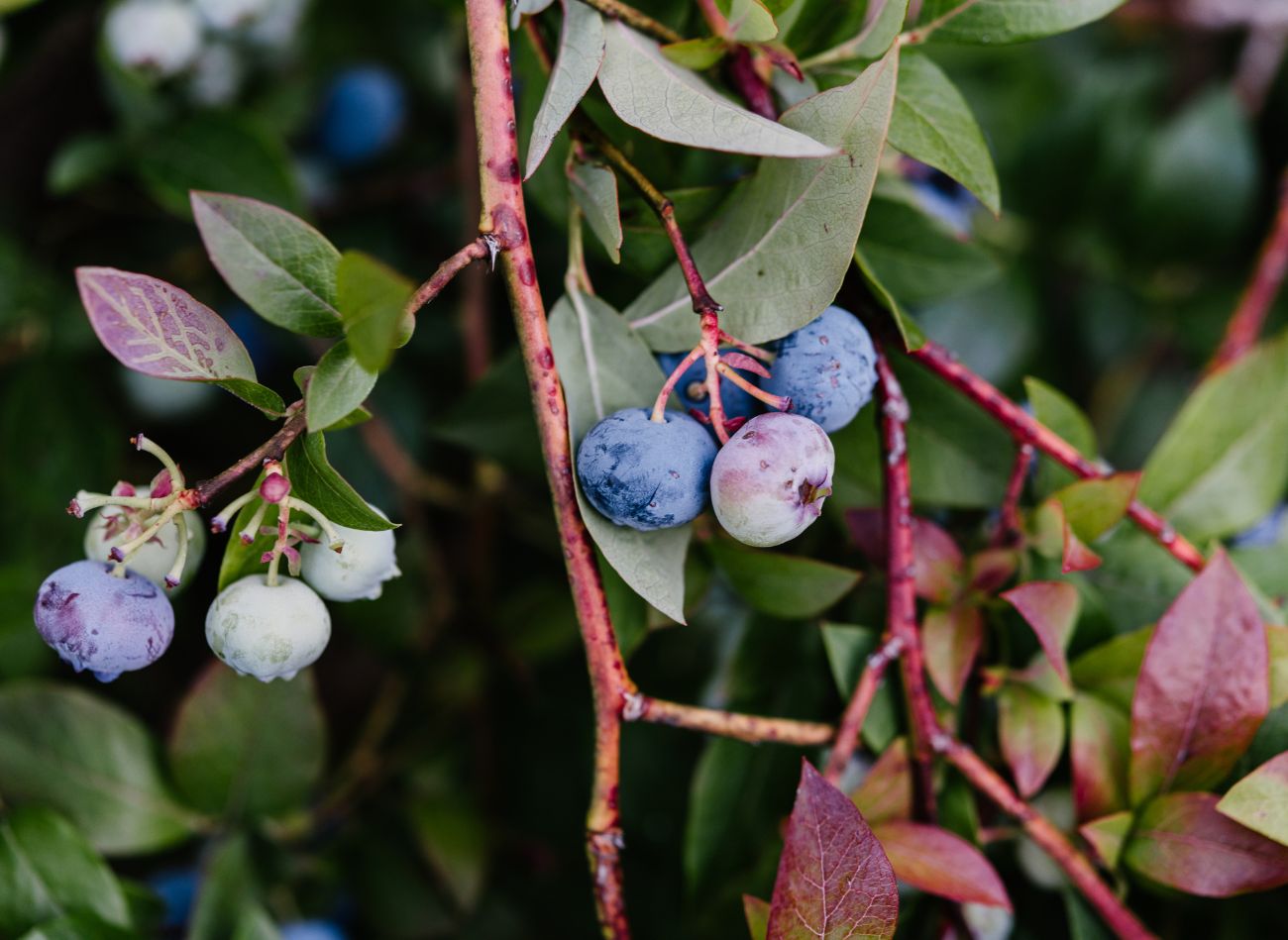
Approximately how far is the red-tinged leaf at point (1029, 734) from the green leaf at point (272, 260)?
503 mm

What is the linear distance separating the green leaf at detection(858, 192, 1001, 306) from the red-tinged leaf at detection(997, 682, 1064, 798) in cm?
30

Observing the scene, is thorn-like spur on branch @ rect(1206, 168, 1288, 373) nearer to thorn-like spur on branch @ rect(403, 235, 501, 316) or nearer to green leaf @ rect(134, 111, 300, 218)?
thorn-like spur on branch @ rect(403, 235, 501, 316)

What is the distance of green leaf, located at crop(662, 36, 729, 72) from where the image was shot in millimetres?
610

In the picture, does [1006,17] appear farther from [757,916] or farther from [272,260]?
[757,916]

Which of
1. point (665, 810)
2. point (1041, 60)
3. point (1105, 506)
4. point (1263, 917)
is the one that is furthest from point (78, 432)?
point (1041, 60)

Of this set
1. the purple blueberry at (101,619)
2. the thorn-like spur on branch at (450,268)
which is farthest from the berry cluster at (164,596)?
the thorn-like spur on branch at (450,268)

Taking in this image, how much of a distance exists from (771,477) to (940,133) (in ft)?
0.85

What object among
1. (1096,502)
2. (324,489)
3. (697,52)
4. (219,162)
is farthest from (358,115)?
(1096,502)

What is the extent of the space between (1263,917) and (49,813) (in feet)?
2.96

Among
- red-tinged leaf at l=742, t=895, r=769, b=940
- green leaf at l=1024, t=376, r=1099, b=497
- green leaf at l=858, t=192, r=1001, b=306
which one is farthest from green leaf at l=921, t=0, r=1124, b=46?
red-tinged leaf at l=742, t=895, r=769, b=940

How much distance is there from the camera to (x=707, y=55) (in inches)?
24.6

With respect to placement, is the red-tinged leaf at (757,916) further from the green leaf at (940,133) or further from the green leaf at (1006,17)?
the green leaf at (1006,17)

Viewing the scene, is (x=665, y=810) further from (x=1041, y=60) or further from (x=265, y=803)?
(x=1041, y=60)

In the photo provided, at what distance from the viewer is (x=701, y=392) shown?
58 cm
